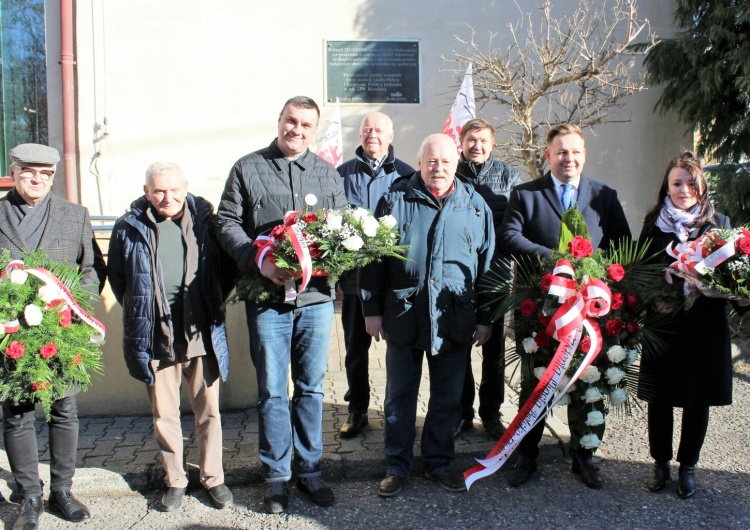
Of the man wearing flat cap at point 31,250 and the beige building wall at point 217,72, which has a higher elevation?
the beige building wall at point 217,72

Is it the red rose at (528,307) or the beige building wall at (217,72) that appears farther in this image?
the beige building wall at (217,72)

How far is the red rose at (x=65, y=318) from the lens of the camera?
128 inches

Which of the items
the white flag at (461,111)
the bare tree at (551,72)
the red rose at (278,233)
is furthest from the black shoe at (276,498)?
the bare tree at (551,72)

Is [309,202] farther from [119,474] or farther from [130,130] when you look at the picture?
[130,130]

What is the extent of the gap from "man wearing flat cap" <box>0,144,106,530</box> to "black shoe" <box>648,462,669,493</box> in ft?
10.3

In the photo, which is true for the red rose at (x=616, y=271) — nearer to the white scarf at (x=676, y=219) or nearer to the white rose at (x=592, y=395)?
the white scarf at (x=676, y=219)

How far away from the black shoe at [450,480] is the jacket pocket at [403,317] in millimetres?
838

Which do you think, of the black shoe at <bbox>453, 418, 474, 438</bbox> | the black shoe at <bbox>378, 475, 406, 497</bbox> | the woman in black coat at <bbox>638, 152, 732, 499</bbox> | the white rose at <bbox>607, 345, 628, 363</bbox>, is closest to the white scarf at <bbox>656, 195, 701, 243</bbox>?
the woman in black coat at <bbox>638, 152, 732, 499</bbox>

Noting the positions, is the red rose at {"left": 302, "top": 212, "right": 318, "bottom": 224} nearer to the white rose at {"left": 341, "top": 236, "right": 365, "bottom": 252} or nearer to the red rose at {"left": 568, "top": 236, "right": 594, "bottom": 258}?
the white rose at {"left": 341, "top": 236, "right": 365, "bottom": 252}

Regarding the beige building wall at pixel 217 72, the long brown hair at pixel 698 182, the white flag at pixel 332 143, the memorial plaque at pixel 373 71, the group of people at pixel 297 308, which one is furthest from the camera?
the memorial plaque at pixel 373 71

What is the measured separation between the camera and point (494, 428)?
4.43 meters

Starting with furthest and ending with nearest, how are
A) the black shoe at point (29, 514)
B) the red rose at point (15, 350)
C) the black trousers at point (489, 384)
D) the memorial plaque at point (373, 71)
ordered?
1. the memorial plaque at point (373, 71)
2. the black trousers at point (489, 384)
3. the black shoe at point (29, 514)
4. the red rose at point (15, 350)

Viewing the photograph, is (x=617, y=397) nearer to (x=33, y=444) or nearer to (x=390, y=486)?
(x=390, y=486)

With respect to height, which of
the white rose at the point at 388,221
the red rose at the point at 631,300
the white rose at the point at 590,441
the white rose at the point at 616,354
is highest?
the white rose at the point at 388,221
